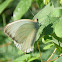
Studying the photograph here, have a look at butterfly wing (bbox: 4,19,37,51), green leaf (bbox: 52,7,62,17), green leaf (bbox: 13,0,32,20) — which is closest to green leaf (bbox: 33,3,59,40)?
green leaf (bbox: 52,7,62,17)

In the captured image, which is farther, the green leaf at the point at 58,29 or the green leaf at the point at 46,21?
the green leaf at the point at 46,21

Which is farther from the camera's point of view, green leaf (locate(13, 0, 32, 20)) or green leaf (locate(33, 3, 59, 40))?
green leaf (locate(13, 0, 32, 20))

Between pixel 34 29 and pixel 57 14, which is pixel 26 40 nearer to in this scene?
pixel 34 29

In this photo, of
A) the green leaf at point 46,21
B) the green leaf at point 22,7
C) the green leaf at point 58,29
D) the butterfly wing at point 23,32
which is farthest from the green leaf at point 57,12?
the green leaf at point 22,7

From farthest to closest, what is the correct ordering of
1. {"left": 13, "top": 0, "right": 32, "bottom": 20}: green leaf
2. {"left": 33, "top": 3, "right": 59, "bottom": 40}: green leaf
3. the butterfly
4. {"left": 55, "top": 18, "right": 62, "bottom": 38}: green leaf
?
{"left": 13, "top": 0, "right": 32, "bottom": 20}: green leaf → the butterfly → {"left": 33, "top": 3, "right": 59, "bottom": 40}: green leaf → {"left": 55, "top": 18, "right": 62, "bottom": 38}: green leaf

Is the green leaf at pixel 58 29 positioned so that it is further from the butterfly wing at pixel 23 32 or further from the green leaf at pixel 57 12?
the butterfly wing at pixel 23 32

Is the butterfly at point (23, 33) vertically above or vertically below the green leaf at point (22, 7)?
below

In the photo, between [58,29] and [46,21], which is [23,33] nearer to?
[46,21]

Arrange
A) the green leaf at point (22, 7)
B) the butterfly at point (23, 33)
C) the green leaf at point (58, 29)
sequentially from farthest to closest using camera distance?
the green leaf at point (22, 7)
the butterfly at point (23, 33)
the green leaf at point (58, 29)

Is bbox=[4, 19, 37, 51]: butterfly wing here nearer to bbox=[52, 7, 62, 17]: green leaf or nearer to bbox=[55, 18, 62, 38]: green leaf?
bbox=[52, 7, 62, 17]: green leaf

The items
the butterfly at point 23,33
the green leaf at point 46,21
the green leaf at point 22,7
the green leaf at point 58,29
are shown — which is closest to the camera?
the green leaf at point 58,29
